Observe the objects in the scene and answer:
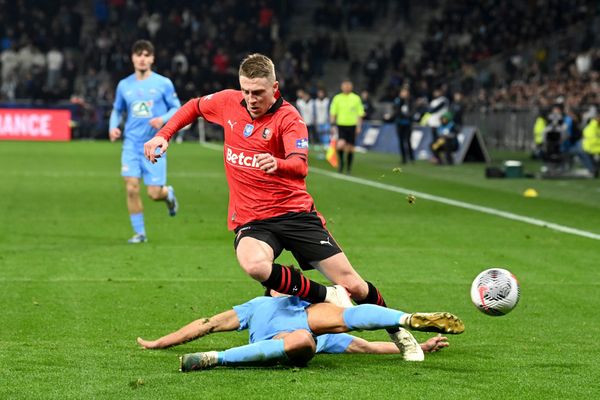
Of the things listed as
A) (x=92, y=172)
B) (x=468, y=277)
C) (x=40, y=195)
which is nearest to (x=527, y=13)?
(x=92, y=172)

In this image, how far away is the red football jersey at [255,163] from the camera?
8266 mm

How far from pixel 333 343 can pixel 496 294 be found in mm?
1113

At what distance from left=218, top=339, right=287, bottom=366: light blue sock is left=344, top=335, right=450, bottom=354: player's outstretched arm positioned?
0.80 meters

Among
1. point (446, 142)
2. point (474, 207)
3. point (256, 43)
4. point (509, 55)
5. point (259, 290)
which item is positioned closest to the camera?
point (259, 290)

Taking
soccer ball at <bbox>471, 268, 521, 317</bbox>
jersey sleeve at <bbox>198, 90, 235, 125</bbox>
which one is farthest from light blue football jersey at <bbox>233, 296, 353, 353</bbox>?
jersey sleeve at <bbox>198, 90, 235, 125</bbox>

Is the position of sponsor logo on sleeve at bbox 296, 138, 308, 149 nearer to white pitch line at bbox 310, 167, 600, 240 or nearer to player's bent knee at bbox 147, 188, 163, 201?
player's bent knee at bbox 147, 188, 163, 201

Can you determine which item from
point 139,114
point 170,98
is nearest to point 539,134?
point 170,98

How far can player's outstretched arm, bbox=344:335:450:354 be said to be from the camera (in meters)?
8.16

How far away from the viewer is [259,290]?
11320mm

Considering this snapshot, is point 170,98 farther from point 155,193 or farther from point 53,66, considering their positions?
point 53,66

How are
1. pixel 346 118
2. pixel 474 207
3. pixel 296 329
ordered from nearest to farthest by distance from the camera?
1. pixel 296 329
2. pixel 474 207
3. pixel 346 118

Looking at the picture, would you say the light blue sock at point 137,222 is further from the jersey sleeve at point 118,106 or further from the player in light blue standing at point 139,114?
the jersey sleeve at point 118,106

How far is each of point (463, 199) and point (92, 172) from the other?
32.4ft

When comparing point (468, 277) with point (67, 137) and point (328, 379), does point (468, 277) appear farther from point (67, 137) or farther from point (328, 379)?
point (67, 137)
